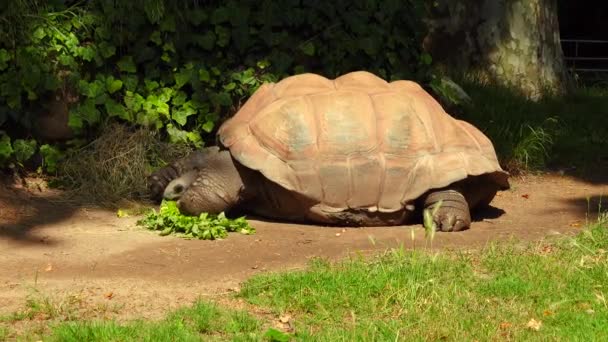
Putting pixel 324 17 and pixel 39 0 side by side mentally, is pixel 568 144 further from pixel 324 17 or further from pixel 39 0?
pixel 39 0

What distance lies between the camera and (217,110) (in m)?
9.63

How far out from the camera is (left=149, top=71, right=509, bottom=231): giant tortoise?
7.94 m

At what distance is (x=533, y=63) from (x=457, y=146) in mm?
4910

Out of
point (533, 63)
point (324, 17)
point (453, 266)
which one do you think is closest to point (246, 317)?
point (453, 266)

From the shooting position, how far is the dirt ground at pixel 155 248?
19.8 feet

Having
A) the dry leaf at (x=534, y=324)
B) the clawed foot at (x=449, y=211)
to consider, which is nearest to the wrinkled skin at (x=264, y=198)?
the clawed foot at (x=449, y=211)

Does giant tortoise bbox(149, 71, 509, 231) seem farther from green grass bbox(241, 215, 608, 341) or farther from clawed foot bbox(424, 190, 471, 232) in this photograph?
green grass bbox(241, 215, 608, 341)

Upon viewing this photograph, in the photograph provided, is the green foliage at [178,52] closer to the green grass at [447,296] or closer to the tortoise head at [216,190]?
the tortoise head at [216,190]

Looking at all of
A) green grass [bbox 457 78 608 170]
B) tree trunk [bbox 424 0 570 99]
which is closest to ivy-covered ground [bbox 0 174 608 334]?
green grass [bbox 457 78 608 170]

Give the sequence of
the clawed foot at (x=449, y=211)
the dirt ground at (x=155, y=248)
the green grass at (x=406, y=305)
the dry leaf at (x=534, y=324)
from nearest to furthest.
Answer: the green grass at (x=406, y=305) < the dry leaf at (x=534, y=324) < the dirt ground at (x=155, y=248) < the clawed foot at (x=449, y=211)

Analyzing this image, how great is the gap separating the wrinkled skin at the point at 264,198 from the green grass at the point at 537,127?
1.96 m

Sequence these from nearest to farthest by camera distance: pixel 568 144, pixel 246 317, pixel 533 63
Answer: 1. pixel 246 317
2. pixel 568 144
3. pixel 533 63

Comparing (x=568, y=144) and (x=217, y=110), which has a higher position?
(x=217, y=110)

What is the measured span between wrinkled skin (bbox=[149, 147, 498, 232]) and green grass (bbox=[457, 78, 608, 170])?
196cm
